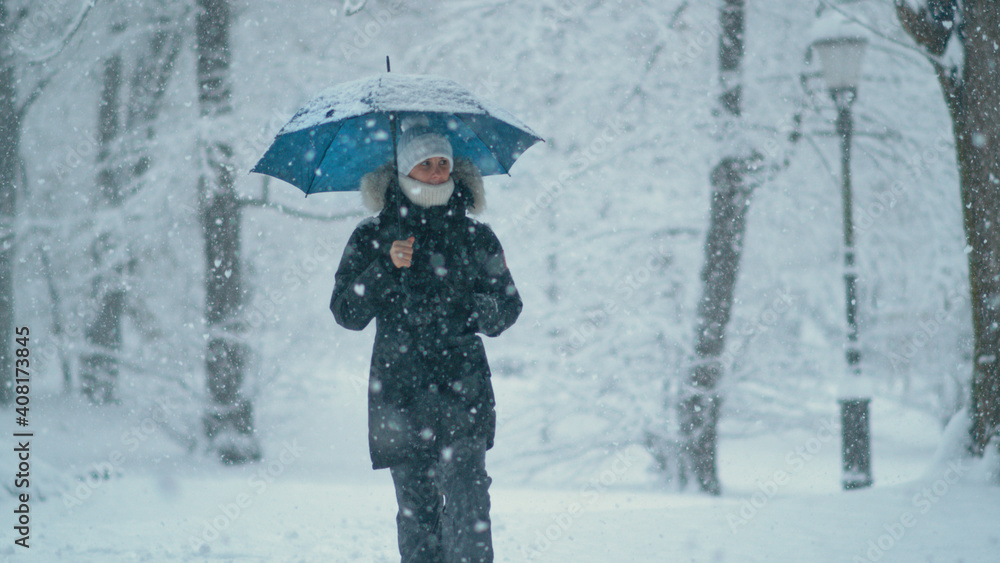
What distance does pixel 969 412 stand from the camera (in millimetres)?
5113

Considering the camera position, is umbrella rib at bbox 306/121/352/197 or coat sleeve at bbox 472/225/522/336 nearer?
coat sleeve at bbox 472/225/522/336

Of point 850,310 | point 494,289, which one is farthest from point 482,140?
point 850,310

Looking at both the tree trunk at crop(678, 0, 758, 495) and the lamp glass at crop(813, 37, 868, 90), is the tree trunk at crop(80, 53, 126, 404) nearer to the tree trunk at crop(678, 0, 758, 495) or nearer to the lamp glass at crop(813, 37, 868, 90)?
the tree trunk at crop(678, 0, 758, 495)

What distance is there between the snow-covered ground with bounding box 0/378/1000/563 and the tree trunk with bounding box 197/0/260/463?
418 millimetres

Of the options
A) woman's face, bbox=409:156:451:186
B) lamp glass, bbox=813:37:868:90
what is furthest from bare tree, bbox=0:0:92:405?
lamp glass, bbox=813:37:868:90

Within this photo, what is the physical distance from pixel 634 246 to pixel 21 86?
7749 mm

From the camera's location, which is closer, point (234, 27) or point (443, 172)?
point (443, 172)

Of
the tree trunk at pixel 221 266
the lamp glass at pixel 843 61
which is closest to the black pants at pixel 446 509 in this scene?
the lamp glass at pixel 843 61

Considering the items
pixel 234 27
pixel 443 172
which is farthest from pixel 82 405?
pixel 443 172

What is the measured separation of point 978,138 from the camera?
497cm

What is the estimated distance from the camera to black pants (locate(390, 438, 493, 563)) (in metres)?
2.81

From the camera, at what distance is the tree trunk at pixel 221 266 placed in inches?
309

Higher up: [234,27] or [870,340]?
[234,27]

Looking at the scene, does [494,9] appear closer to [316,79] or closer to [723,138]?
[316,79]
